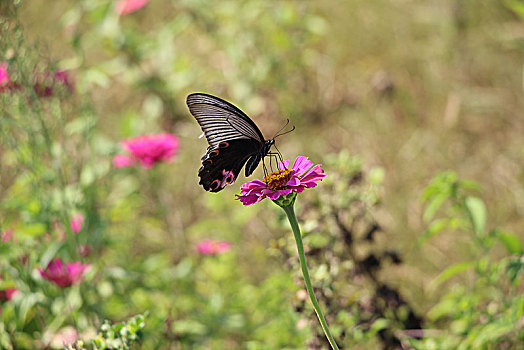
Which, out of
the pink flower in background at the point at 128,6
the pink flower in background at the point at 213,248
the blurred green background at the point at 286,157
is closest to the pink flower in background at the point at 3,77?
the blurred green background at the point at 286,157

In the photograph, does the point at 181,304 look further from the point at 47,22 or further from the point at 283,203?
the point at 47,22

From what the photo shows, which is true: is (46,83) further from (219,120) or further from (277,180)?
(277,180)

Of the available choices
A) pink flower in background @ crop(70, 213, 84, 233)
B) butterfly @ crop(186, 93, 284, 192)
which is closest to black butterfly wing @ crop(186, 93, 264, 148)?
butterfly @ crop(186, 93, 284, 192)

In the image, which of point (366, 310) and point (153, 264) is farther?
point (153, 264)

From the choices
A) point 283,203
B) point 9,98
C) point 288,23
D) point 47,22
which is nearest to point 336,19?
point 288,23

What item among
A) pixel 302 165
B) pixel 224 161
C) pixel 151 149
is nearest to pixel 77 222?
pixel 151 149

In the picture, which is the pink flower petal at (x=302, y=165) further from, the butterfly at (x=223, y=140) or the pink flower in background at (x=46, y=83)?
the pink flower in background at (x=46, y=83)

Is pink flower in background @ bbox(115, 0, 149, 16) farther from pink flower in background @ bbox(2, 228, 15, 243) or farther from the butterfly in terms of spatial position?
the butterfly
